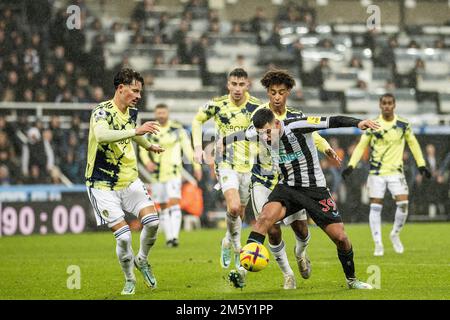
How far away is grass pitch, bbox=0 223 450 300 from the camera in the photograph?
10797 mm

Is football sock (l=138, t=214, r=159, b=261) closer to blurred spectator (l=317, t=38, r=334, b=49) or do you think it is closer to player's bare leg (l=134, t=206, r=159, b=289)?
player's bare leg (l=134, t=206, r=159, b=289)

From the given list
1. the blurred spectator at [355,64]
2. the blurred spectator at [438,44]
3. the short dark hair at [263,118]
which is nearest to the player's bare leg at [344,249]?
the short dark hair at [263,118]

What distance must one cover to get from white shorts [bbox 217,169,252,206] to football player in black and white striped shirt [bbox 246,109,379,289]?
8.15ft

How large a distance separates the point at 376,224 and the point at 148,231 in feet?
22.2

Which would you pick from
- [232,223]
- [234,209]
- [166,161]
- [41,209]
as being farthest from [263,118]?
[41,209]

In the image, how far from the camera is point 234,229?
13.4 m

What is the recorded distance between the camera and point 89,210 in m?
23.7

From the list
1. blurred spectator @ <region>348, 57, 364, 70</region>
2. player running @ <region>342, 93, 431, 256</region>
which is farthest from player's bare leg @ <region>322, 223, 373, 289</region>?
blurred spectator @ <region>348, 57, 364, 70</region>

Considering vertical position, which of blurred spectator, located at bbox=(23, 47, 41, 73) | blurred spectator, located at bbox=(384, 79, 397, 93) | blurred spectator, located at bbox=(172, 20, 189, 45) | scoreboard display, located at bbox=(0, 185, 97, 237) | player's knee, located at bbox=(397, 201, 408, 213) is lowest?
scoreboard display, located at bbox=(0, 185, 97, 237)

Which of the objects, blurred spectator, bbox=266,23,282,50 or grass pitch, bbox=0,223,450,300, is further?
blurred spectator, bbox=266,23,282,50

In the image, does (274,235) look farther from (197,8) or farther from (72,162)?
(197,8)
